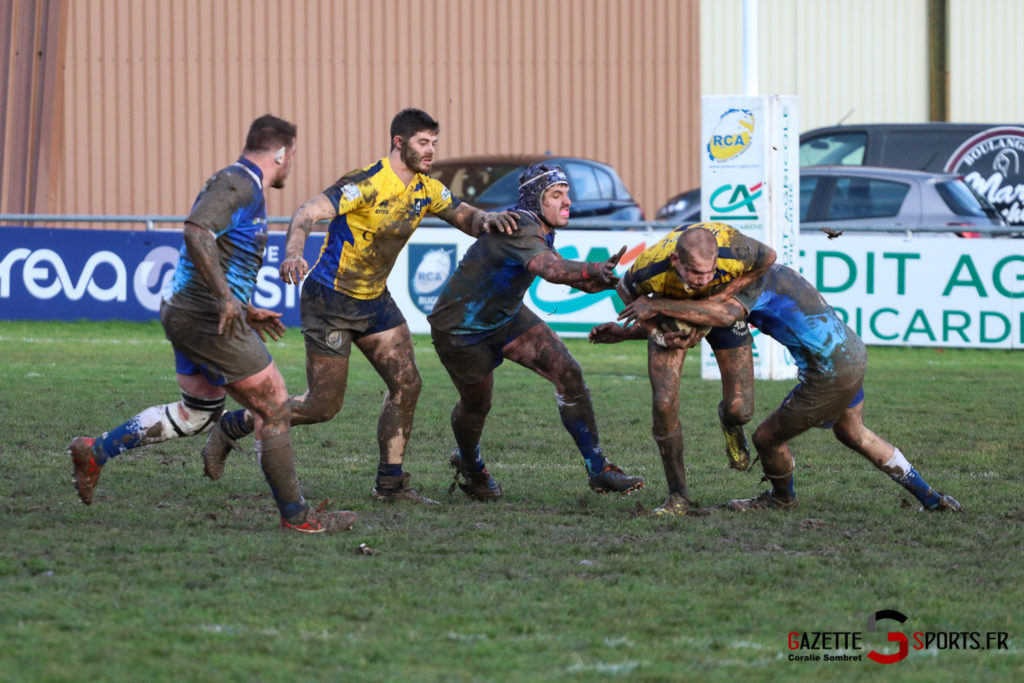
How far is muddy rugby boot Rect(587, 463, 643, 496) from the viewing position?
7.21 metres

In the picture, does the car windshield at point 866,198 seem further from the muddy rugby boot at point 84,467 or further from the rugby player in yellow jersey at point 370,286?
the muddy rugby boot at point 84,467

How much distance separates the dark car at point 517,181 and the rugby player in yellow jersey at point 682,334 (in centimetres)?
1111

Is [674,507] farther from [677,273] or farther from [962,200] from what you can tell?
[962,200]

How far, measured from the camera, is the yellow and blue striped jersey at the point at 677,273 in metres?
6.28

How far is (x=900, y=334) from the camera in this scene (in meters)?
14.9

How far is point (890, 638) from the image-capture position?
4.70m

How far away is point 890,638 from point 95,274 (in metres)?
12.5

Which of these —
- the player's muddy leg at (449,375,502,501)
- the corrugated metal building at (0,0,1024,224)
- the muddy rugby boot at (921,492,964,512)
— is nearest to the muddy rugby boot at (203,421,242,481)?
the player's muddy leg at (449,375,502,501)

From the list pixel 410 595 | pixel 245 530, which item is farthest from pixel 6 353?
pixel 410 595

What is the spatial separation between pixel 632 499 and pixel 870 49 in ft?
68.1

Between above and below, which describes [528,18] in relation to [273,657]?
above

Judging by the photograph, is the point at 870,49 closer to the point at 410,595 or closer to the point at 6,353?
the point at 6,353

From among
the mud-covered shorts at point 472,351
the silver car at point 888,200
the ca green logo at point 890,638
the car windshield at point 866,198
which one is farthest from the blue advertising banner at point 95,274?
the ca green logo at point 890,638

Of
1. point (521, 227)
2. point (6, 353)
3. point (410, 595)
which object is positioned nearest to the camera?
point (410, 595)
